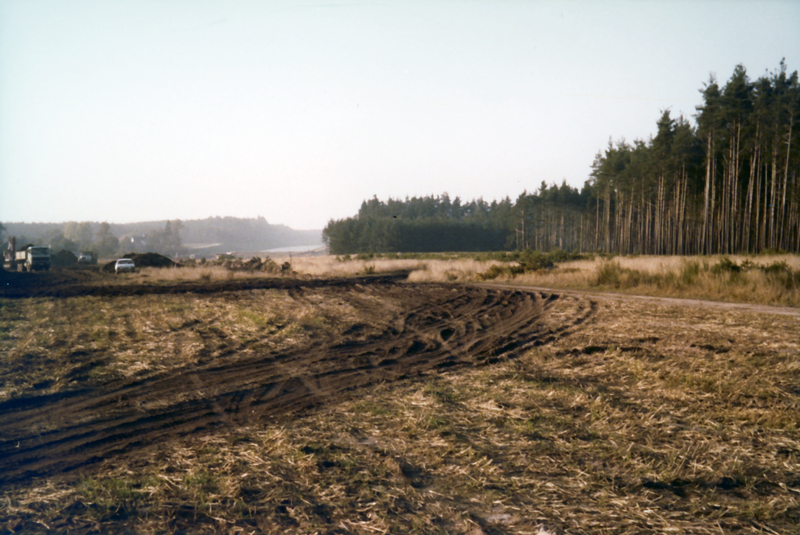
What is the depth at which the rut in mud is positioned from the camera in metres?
4.61

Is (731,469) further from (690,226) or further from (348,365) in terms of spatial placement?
(690,226)

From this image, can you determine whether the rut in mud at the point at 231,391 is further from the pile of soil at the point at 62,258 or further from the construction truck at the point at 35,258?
the pile of soil at the point at 62,258

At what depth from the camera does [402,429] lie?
4.99 meters

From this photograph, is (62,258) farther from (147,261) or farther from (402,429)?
(402,429)

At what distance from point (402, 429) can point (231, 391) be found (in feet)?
9.44

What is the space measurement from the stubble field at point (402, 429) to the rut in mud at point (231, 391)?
0.04 m

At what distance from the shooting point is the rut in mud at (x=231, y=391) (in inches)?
181

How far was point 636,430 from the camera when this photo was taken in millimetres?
4844

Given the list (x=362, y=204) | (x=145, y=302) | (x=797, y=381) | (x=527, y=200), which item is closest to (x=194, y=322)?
(x=145, y=302)

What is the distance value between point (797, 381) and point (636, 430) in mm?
3318

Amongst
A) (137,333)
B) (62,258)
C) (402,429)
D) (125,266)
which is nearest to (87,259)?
(62,258)

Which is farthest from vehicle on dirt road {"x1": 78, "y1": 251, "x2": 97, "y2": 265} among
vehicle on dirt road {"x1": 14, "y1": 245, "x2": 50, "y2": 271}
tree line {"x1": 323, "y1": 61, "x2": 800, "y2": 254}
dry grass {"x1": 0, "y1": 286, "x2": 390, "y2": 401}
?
tree line {"x1": 323, "y1": 61, "x2": 800, "y2": 254}

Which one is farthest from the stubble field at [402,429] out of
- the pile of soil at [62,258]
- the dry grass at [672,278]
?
the pile of soil at [62,258]

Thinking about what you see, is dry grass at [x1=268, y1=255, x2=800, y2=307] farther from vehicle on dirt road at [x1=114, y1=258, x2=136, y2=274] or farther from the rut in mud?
vehicle on dirt road at [x1=114, y1=258, x2=136, y2=274]
